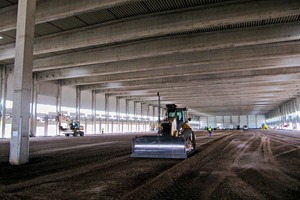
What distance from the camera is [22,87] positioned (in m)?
9.00

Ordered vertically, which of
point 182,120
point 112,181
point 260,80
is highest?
point 260,80

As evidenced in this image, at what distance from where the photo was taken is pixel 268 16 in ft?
41.7

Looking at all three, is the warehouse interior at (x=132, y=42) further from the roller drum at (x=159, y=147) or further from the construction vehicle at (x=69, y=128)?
the construction vehicle at (x=69, y=128)

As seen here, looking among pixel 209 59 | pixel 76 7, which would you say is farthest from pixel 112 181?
pixel 209 59

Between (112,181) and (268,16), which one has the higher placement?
(268,16)

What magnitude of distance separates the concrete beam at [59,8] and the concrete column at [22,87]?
2.92 m

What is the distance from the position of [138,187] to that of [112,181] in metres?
0.95

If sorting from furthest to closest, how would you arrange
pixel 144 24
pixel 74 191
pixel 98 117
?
pixel 98 117 < pixel 144 24 < pixel 74 191

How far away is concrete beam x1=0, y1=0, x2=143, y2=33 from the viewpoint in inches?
465

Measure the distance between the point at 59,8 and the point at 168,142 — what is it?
922cm

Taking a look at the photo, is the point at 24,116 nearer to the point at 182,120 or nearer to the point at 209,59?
the point at 182,120

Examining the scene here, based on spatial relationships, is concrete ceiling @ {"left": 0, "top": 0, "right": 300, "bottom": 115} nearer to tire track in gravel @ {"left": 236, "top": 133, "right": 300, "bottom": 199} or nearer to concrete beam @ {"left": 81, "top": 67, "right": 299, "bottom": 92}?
concrete beam @ {"left": 81, "top": 67, "right": 299, "bottom": 92}

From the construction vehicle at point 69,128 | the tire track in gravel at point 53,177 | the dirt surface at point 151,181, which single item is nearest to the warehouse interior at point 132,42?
the tire track in gravel at point 53,177

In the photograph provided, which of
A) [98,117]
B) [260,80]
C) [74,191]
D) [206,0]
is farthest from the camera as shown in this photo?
[98,117]
